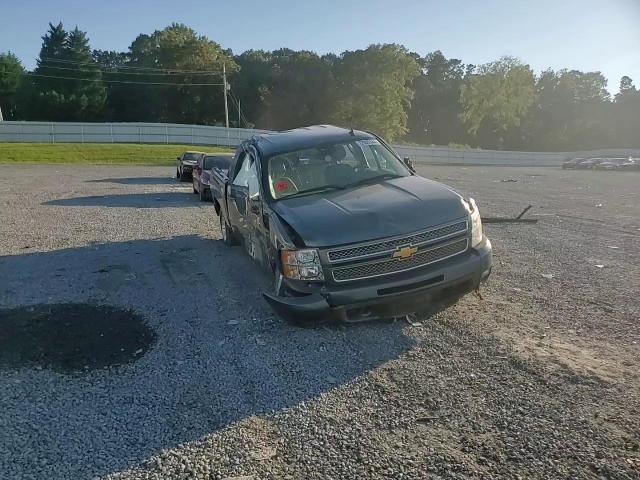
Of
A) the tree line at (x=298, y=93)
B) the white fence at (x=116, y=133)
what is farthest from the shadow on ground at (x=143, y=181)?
the tree line at (x=298, y=93)

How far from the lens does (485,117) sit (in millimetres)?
77625

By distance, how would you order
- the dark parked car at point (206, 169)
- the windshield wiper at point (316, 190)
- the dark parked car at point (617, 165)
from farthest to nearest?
the dark parked car at point (617, 165)
the dark parked car at point (206, 169)
the windshield wiper at point (316, 190)

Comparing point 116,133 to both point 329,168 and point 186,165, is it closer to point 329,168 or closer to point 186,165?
point 186,165

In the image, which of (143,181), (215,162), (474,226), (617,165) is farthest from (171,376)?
(617,165)

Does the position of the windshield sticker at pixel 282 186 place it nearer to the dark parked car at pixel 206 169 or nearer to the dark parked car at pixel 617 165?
the dark parked car at pixel 206 169

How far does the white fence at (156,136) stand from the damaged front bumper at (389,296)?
41209 millimetres

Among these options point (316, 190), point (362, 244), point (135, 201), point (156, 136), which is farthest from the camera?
point (156, 136)

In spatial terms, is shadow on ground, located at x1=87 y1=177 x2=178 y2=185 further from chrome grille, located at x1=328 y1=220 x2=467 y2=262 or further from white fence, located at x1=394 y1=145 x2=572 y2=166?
white fence, located at x1=394 y1=145 x2=572 y2=166

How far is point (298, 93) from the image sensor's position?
74500 millimetres

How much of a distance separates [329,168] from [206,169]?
32.1ft

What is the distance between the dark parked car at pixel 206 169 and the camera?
47.5 feet

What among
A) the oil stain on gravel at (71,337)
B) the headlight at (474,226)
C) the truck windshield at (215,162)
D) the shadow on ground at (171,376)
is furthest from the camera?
the truck windshield at (215,162)

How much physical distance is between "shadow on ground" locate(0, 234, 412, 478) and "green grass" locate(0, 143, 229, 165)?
30.8 m

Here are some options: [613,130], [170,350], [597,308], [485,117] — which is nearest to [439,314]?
[597,308]
